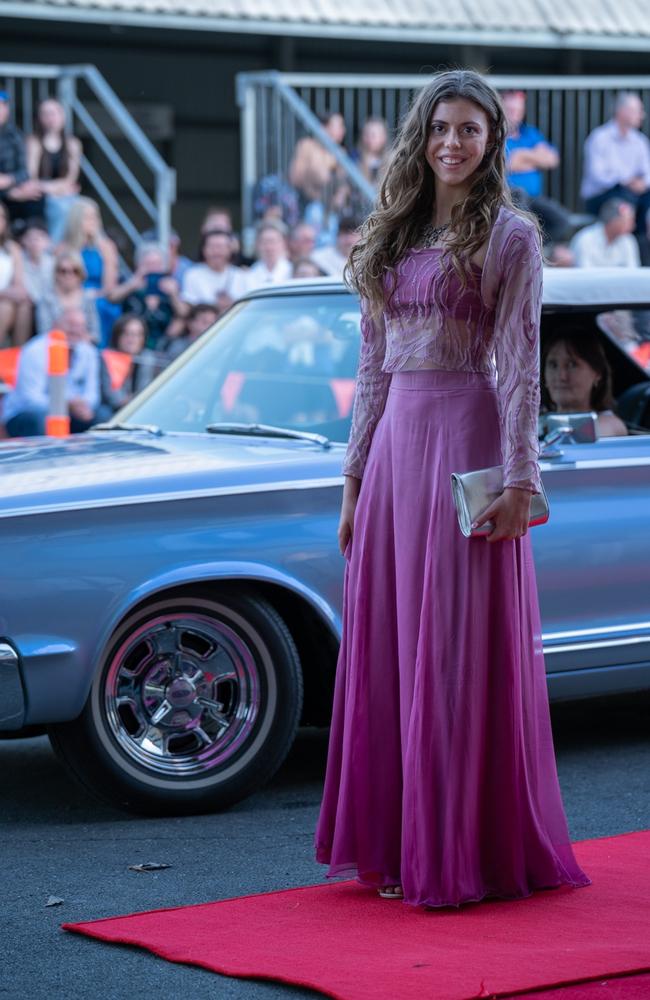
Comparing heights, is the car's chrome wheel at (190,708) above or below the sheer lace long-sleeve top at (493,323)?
below

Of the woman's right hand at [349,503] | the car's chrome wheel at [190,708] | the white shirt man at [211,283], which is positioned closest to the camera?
the woman's right hand at [349,503]

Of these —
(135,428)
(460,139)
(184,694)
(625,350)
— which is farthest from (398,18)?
(460,139)

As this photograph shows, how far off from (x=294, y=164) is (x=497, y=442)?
35.8 feet

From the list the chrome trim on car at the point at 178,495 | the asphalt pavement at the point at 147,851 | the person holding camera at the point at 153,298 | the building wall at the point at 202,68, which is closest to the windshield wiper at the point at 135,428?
the chrome trim on car at the point at 178,495

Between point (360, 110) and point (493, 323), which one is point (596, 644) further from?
point (360, 110)

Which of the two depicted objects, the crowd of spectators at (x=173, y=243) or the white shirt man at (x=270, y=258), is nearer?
the crowd of spectators at (x=173, y=243)

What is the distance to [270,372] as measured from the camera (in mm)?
6207

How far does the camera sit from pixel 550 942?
3.92m

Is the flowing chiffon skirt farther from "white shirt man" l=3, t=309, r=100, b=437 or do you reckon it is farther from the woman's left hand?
"white shirt man" l=3, t=309, r=100, b=437

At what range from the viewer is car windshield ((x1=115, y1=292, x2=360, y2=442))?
6.03 m

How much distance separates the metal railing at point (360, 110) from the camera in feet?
48.9

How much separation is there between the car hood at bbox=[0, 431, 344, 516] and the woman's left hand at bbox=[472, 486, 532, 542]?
134cm

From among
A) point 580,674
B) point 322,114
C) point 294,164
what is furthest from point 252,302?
point 322,114

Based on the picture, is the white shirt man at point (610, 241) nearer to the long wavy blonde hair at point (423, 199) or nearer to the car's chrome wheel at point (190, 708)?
the car's chrome wheel at point (190, 708)
